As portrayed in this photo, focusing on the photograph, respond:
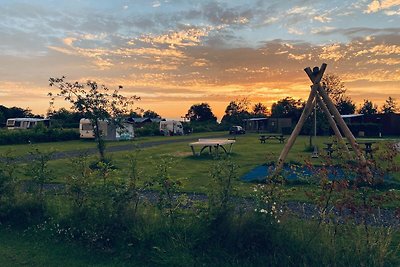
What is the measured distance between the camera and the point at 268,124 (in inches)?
2345

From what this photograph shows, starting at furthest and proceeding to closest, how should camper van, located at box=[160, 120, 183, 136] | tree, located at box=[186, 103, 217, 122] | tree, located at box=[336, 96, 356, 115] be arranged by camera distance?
tree, located at box=[186, 103, 217, 122] < tree, located at box=[336, 96, 356, 115] < camper van, located at box=[160, 120, 183, 136]

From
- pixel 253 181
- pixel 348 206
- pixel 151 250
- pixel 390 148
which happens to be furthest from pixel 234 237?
pixel 253 181

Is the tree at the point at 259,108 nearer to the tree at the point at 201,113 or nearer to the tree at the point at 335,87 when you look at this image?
the tree at the point at 201,113

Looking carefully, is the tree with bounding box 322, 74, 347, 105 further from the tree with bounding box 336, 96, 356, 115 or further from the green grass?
the green grass

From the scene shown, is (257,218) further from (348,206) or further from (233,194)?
(348,206)

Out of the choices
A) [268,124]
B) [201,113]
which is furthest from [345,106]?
[201,113]

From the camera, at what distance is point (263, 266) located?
4336 millimetres

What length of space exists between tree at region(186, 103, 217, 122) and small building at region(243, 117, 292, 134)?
117ft

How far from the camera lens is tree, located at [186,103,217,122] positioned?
101 m

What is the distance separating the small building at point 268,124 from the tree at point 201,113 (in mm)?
35755

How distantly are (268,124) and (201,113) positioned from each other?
43.8 m

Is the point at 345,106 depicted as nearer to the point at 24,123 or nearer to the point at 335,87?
the point at 335,87

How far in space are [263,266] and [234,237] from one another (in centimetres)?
51

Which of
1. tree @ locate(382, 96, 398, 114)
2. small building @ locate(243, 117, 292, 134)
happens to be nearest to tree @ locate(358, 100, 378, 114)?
tree @ locate(382, 96, 398, 114)
